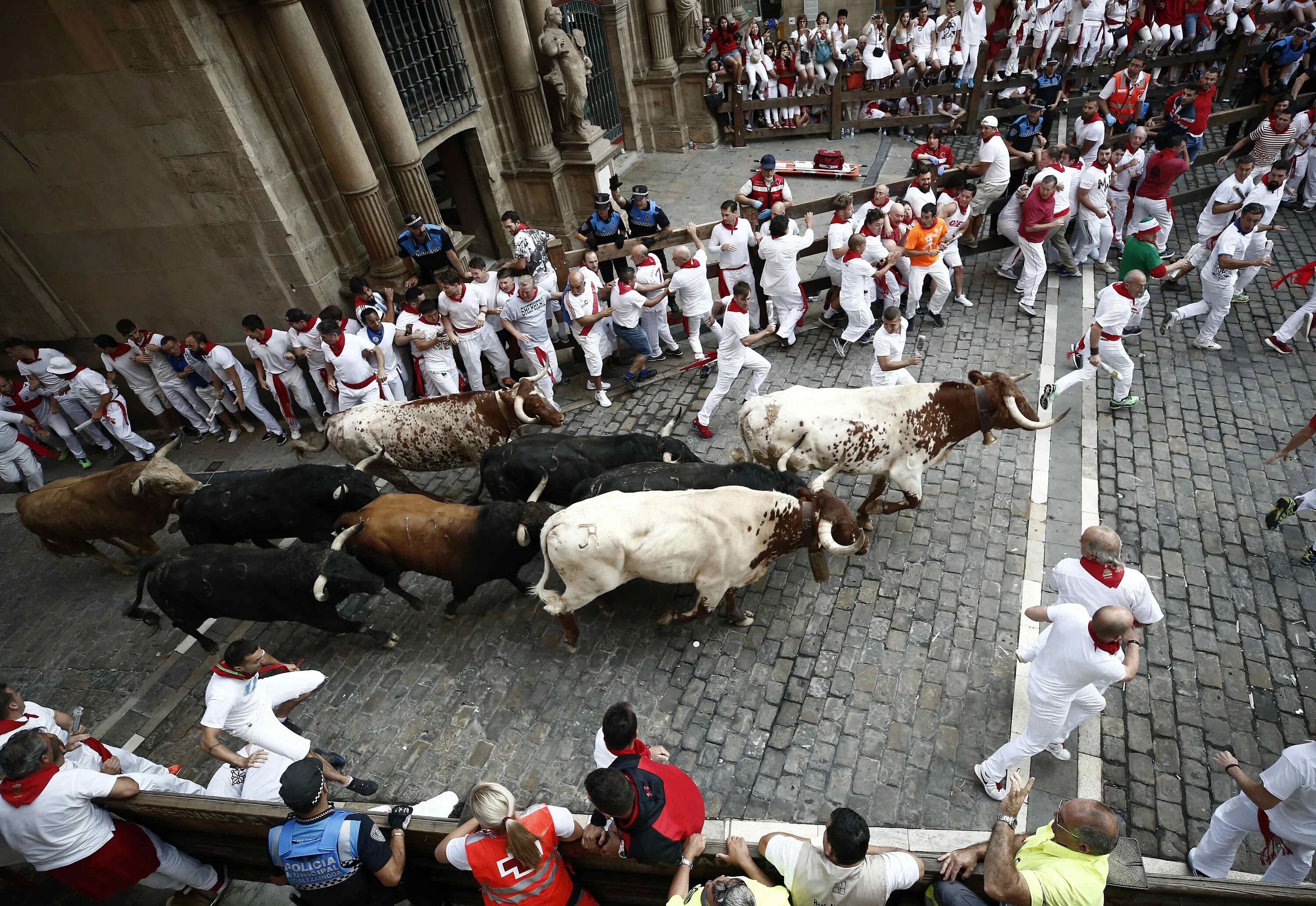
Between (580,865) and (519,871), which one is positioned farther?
(580,865)

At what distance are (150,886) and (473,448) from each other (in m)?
4.62

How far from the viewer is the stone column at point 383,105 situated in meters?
9.76

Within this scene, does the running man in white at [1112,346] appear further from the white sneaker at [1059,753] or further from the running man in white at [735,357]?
the white sneaker at [1059,753]

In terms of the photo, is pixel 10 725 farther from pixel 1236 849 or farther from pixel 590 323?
pixel 1236 849

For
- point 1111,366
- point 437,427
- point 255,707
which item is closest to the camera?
point 255,707

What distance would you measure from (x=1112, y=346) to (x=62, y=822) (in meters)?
10.2

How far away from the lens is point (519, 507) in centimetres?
635

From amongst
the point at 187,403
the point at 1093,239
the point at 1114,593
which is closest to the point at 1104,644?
the point at 1114,593

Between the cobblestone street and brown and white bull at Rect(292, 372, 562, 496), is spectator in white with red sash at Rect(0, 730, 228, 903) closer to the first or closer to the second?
the cobblestone street

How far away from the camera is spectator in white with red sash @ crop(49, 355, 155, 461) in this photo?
9.55 metres

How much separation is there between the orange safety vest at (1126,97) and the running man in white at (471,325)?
1293cm

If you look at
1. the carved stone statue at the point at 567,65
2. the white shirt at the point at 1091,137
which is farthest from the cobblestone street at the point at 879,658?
the carved stone statue at the point at 567,65

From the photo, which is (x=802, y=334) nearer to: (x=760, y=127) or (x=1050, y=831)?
(x=1050, y=831)

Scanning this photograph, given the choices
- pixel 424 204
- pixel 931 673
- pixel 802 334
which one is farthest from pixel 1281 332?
pixel 424 204
